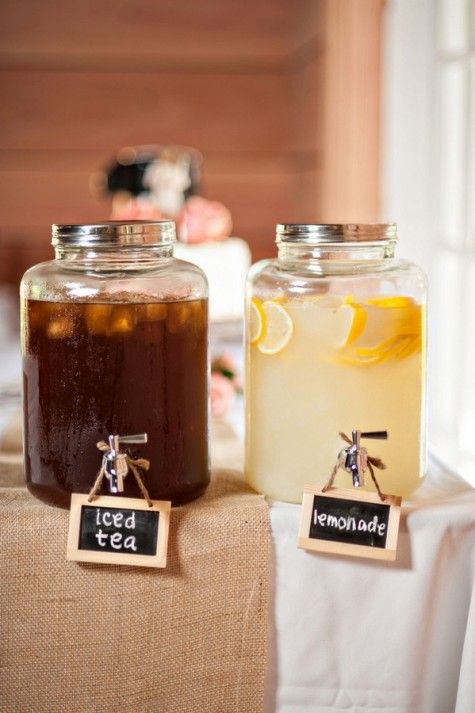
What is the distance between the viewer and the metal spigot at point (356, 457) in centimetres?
82

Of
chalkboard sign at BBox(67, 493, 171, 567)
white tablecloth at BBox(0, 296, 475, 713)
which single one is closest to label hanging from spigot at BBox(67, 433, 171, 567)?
chalkboard sign at BBox(67, 493, 171, 567)

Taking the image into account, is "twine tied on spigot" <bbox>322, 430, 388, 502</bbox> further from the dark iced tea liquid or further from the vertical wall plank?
the vertical wall plank

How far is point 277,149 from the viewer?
3713 millimetres

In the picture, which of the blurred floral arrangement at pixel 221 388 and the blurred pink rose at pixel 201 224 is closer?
the blurred floral arrangement at pixel 221 388

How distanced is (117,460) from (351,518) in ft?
0.81

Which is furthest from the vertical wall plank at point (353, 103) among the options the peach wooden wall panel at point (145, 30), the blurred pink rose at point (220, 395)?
the blurred pink rose at point (220, 395)

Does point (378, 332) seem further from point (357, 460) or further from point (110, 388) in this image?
point (110, 388)

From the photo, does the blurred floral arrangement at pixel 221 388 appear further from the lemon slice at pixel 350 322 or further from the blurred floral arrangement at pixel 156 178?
the blurred floral arrangement at pixel 156 178

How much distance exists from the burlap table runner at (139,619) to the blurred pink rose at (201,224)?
85.5 inches

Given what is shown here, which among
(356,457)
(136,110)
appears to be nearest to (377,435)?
(356,457)

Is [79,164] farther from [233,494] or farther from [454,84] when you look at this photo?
[233,494]

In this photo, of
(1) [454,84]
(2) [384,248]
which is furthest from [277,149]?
(2) [384,248]

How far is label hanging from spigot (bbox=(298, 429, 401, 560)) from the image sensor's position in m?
0.83

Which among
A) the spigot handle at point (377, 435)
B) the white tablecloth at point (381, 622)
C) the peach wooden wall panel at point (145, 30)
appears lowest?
the white tablecloth at point (381, 622)
